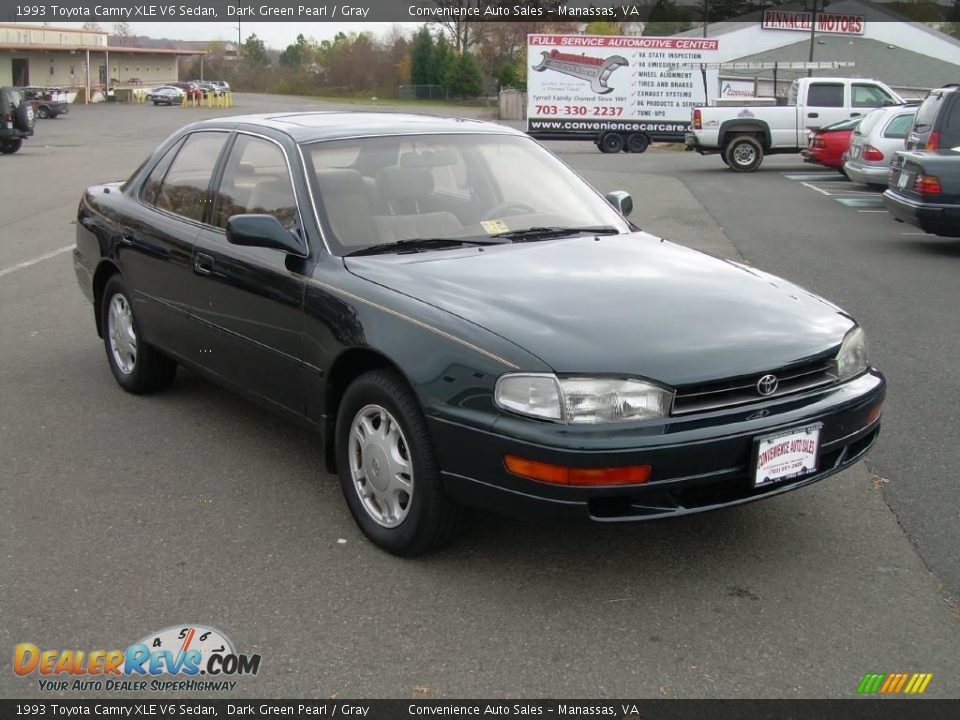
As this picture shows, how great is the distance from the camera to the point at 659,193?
18.9m

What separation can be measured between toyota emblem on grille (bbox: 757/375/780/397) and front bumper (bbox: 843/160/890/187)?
1486 cm

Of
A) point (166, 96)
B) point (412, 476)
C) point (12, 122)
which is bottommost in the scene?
point (412, 476)

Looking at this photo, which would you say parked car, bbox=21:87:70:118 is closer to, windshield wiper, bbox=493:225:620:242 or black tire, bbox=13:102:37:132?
black tire, bbox=13:102:37:132

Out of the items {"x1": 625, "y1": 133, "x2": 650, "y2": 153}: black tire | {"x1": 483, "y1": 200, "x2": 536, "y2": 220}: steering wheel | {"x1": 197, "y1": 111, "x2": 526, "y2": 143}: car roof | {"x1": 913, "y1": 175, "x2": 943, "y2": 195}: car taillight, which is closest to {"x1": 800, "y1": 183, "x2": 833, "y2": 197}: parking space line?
{"x1": 913, "y1": 175, "x2": 943, "y2": 195}: car taillight

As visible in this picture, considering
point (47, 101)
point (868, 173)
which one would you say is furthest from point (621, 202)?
point (47, 101)

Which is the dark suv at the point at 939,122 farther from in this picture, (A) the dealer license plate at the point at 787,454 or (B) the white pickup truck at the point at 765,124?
(B) the white pickup truck at the point at 765,124

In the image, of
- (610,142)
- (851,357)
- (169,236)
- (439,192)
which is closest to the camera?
(851,357)

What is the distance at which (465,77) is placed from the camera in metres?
78.7

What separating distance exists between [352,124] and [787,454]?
2665mm

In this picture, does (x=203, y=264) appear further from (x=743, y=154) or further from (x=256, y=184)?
(x=743, y=154)

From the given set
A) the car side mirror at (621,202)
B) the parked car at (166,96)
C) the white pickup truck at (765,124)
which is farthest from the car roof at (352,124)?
the parked car at (166,96)

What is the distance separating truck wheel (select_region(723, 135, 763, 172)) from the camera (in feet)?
78.9

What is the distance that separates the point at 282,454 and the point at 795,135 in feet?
70.2

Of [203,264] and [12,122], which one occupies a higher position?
[12,122]
